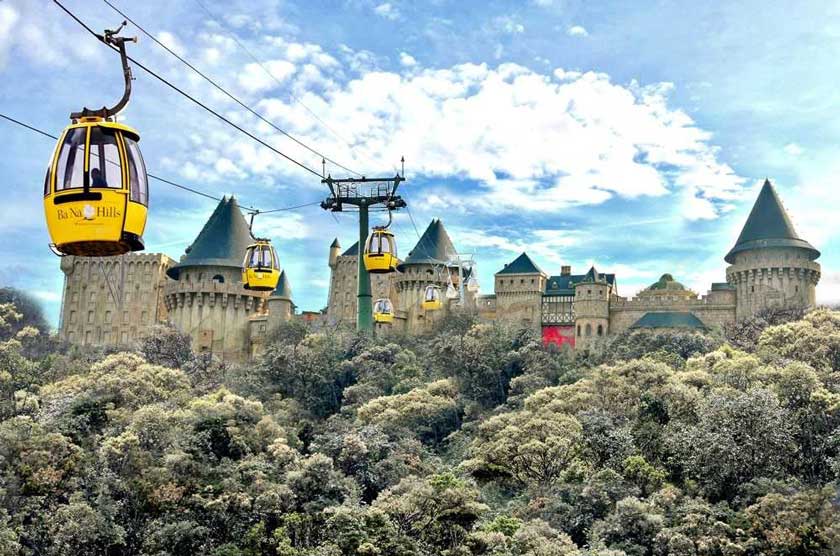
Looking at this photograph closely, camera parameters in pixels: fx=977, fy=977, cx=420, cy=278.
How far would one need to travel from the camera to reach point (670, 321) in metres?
56.4

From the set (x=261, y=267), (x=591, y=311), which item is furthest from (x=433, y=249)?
(x=261, y=267)

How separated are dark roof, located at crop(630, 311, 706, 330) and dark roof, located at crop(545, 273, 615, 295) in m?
4.22

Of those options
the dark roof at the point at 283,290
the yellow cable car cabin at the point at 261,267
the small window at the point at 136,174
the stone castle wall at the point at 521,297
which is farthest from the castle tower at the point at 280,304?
the small window at the point at 136,174

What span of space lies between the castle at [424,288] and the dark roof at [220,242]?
7cm

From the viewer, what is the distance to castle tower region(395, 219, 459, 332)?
209 ft

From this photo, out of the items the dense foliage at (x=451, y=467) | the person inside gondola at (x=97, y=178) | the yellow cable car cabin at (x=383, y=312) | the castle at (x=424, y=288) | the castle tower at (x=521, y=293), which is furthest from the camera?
the castle tower at (x=521, y=293)

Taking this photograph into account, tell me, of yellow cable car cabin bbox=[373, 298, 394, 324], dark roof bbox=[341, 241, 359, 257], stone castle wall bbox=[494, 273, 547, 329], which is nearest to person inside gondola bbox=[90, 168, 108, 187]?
yellow cable car cabin bbox=[373, 298, 394, 324]

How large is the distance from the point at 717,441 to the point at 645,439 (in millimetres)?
3312

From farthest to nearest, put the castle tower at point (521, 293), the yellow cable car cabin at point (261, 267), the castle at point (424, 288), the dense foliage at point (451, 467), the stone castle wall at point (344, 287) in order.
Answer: the stone castle wall at point (344, 287)
the castle tower at point (521, 293)
the castle at point (424, 288)
the dense foliage at point (451, 467)
the yellow cable car cabin at point (261, 267)

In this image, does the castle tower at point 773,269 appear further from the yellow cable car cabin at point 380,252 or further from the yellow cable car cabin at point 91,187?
the yellow cable car cabin at point 91,187

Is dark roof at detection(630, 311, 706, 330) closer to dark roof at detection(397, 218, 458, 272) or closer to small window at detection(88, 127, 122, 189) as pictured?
dark roof at detection(397, 218, 458, 272)

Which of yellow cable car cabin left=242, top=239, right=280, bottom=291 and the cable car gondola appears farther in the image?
yellow cable car cabin left=242, top=239, right=280, bottom=291

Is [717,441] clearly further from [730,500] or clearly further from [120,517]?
[120,517]

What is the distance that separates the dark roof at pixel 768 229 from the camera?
57062 mm
